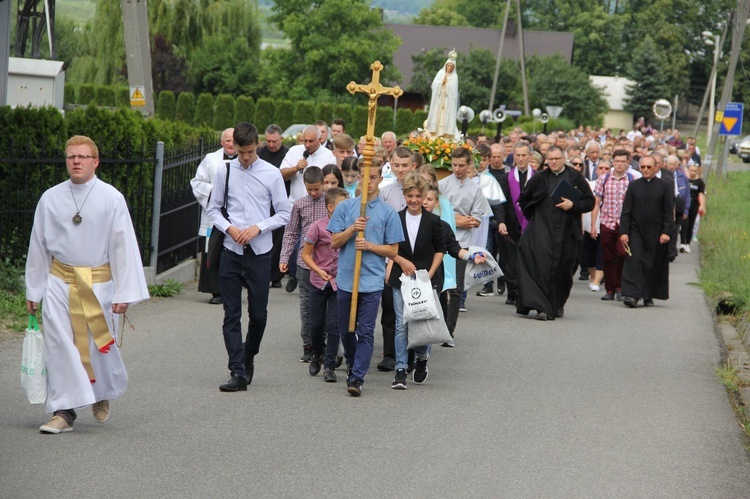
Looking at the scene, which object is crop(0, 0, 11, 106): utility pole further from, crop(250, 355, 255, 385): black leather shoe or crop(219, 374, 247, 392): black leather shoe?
crop(219, 374, 247, 392): black leather shoe

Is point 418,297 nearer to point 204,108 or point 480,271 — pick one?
point 480,271

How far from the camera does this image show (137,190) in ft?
45.2

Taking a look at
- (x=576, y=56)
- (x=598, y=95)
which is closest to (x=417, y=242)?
(x=598, y=95)

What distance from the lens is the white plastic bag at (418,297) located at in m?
9.37

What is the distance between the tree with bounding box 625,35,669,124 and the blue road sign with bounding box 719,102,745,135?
57.7 metres

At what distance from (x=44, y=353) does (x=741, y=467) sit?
4234mm

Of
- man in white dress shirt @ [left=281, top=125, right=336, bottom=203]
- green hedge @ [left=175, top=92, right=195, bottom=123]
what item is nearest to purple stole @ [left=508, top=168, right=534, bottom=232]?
man in white dress shirt @ [left=281, top=125, right=336, bottom=203]

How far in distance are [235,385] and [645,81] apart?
8726 cm

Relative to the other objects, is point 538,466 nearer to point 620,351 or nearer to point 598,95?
point 620,351

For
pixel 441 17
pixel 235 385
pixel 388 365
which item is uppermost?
pixel 441 17

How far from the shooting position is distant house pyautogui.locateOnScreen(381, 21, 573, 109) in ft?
294

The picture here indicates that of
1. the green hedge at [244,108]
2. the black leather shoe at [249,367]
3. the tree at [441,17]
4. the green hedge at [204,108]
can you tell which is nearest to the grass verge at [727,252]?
the black leather shoe at [249,367]

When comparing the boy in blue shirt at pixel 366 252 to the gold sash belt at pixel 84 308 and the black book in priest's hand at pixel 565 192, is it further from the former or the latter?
the black book in priest's hand at pixel 565 192

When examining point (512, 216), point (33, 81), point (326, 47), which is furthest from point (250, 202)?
point (326, 47)
